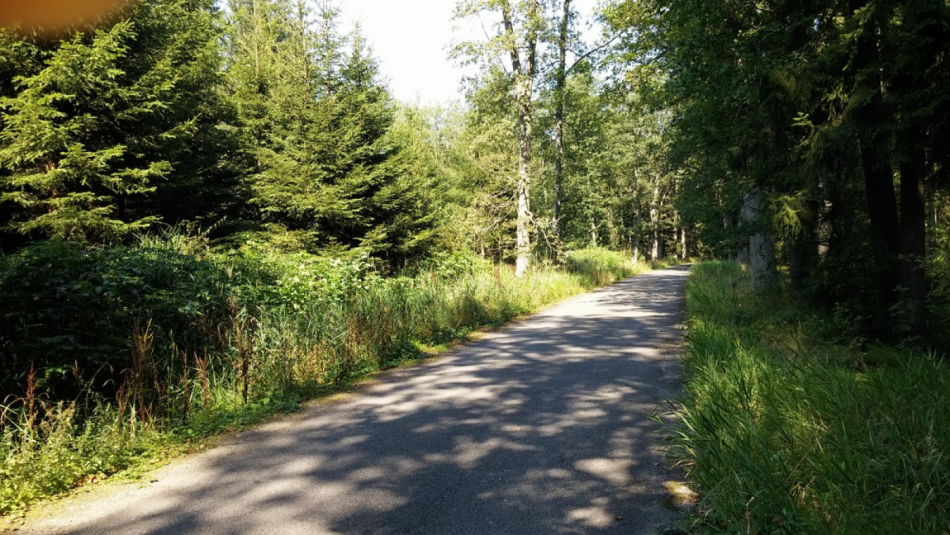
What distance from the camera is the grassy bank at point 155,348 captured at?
4176 millimetres

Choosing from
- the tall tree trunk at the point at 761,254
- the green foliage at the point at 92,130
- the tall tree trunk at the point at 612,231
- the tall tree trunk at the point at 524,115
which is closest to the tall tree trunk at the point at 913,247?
the tall tree trunk at the point at 761,254

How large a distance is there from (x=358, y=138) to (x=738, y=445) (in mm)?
13793

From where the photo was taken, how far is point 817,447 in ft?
10.3

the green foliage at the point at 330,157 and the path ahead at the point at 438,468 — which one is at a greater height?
the green foliage at the point at 330,157

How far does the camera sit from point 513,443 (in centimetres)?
433

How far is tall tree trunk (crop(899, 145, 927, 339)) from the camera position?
645cm

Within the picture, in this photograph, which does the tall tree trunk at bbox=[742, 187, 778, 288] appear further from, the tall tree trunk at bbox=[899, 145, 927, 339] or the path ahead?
the path ahead

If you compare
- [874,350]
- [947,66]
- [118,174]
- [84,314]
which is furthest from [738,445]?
[118,174]

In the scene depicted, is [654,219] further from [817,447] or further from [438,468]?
[438,468]

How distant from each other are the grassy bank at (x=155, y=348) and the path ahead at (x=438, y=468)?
57 centimetres

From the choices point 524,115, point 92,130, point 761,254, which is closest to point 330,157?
point 92,130

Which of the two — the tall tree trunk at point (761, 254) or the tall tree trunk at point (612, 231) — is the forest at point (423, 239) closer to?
the tall tree trunk at point (761, 254)

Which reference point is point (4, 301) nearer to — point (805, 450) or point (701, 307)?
point (805, 450)

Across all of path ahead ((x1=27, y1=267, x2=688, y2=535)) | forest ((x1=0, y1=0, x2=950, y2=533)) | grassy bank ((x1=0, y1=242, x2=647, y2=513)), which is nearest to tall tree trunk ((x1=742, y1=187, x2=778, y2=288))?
forest ((x1=0, y1=0, x2=950, y2=533))
